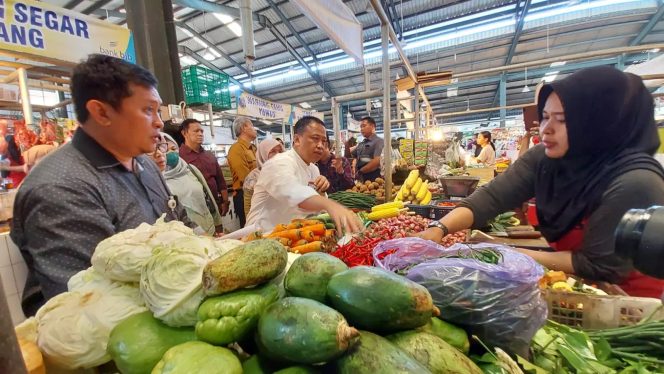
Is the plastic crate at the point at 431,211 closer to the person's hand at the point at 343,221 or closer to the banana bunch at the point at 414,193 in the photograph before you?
the banana bunch at the point at 414,193

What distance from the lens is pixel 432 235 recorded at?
2227 mm

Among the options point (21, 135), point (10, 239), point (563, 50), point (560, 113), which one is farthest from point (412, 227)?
point (563, 50)

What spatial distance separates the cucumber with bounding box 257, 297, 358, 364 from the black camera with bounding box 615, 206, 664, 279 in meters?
0.70

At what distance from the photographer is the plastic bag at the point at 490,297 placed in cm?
86

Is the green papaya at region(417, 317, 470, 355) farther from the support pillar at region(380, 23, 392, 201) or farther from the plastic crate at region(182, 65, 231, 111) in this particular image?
the plastic crate at region(182, 65, 231, 111)

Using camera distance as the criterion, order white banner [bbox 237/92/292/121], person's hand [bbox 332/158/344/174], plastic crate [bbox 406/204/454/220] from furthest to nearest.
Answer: white banner [bbox 237/92/292/121], person's hand [bbox 332/158/344/174], plastic crate [bbox 406/204/454/220]

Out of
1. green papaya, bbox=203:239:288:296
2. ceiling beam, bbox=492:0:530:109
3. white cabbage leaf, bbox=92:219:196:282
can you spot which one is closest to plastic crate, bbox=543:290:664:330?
green papaya, bbox=203:239:288:296

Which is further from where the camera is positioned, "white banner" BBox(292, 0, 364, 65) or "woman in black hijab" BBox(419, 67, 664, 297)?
"white banner" BBox(292, 0, 364, 65)

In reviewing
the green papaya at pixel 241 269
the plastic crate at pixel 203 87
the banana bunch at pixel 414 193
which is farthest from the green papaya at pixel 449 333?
the plastic crate at pixel 203 87

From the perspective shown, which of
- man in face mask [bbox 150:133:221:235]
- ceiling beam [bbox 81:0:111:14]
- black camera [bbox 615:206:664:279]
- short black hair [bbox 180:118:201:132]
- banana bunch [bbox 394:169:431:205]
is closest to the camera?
black camera [bbox 615:206:664:279]

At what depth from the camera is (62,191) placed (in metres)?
1.39

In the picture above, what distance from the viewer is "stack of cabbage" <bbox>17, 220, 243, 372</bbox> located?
724mm

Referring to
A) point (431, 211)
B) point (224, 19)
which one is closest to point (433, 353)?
point (431, 211)

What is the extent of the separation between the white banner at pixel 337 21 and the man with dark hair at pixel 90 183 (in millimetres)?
1381
